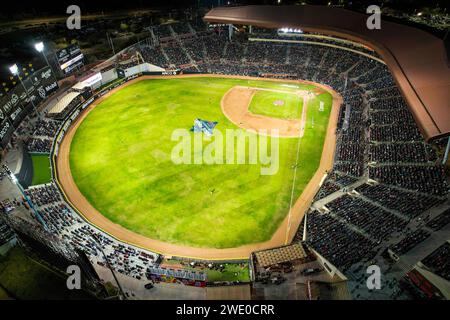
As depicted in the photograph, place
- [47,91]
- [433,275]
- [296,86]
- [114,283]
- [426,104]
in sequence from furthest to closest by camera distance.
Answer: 1. [296,86]
2. [47,91]
3. [426,104]
4. [114,283]
5. [433,275]

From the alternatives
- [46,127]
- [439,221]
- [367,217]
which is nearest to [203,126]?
[46,127]

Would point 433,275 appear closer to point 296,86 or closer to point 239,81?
point 296,86

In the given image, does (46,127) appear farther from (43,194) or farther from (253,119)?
(253,119)

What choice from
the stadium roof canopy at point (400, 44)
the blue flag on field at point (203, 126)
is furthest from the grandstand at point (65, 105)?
the stadium roof canopy at point (400, 44)

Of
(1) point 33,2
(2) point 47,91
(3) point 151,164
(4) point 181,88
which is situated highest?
(1) point 33,2

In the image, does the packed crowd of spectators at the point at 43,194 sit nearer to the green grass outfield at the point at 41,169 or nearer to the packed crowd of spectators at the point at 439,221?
the green grass outfield at the point at 41,169

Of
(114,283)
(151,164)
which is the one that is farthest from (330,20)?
(114,283)
